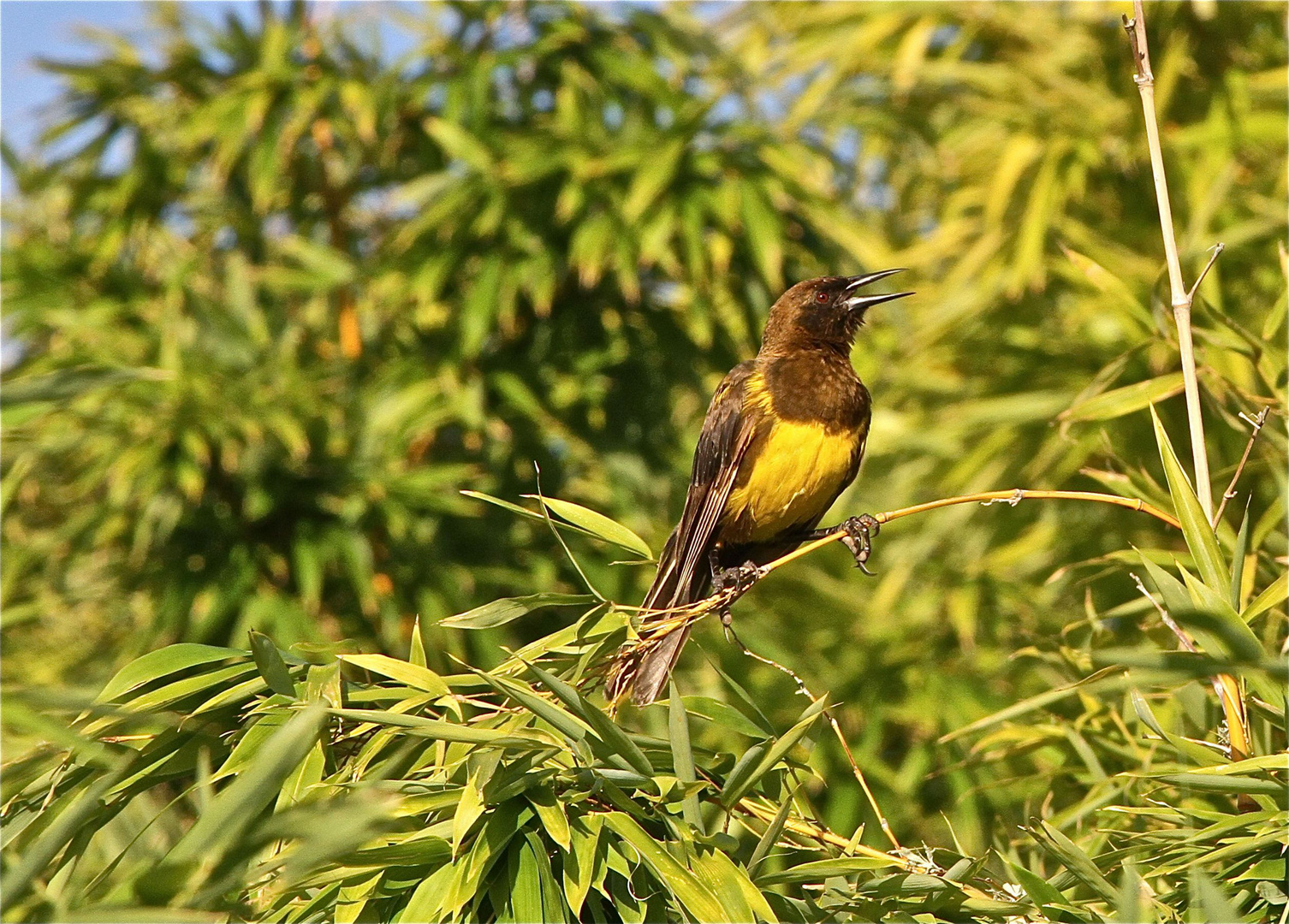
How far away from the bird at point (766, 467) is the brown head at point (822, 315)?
8 centimetres

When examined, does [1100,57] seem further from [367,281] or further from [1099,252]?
[367,281]

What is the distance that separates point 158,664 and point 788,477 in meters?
1.55

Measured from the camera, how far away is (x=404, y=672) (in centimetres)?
195

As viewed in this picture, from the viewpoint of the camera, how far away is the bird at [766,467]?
3033 millimetres

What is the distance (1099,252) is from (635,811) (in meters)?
3.57

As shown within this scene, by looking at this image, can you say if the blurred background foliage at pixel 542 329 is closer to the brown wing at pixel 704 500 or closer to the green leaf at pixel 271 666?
the brown wing at pixel 704 500

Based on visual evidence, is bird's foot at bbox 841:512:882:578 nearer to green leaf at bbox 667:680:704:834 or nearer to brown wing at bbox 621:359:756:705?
brown wing at bbox 621:359:756:705

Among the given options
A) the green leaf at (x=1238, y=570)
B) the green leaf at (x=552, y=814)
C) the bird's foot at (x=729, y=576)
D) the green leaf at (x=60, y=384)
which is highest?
the green leaf at (x=60, y=384)

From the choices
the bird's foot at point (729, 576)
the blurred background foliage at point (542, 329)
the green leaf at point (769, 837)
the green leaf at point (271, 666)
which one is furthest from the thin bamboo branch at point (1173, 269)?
the blurred background foliage at point (542, 329)

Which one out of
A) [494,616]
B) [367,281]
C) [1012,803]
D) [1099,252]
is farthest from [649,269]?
[494,616]

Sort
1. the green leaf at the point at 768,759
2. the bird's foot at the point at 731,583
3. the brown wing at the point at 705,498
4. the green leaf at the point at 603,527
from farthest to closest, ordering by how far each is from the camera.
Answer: the brown wing at the point at 705,498, the bird's foot at the point at 731,583, the green leaf at the point at 603,527, the green leaf at the point at 768,759

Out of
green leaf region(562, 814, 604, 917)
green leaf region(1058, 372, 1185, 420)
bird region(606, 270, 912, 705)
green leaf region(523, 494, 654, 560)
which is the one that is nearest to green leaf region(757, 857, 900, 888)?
green leaf region(562, 814, 604, 917)

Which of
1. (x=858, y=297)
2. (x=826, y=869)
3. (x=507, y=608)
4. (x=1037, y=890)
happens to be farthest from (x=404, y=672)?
(x=858, y=297)

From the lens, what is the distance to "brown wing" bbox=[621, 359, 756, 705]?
297 centimetres
